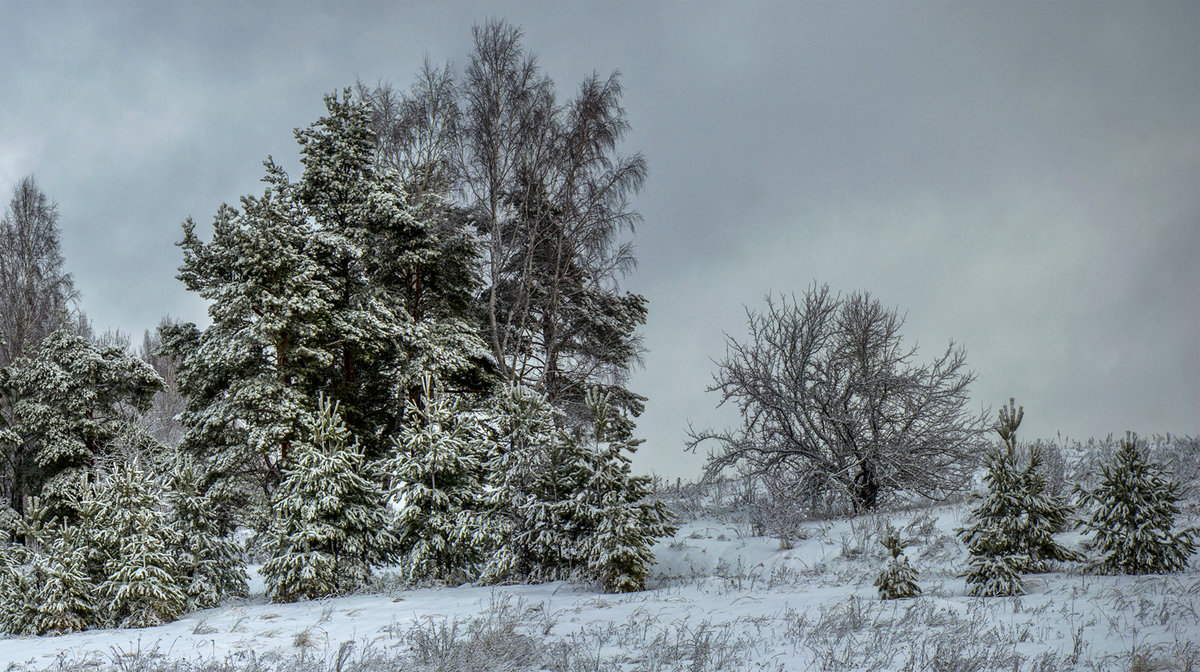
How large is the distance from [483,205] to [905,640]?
1428 centimetres

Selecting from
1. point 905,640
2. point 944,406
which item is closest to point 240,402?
point 905,640

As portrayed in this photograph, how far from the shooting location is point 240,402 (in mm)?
13664

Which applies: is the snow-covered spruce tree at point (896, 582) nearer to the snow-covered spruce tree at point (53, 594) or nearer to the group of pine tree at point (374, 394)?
the group of pine tree at point (374, 394)

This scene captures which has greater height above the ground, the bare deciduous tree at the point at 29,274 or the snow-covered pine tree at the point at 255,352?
the bare deciduous tree at the point at 29,274

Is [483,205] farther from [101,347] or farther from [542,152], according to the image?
[101,347]

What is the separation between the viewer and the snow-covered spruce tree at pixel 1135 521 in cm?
763

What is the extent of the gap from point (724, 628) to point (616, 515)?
2.80 metres

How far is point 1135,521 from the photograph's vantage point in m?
7.77

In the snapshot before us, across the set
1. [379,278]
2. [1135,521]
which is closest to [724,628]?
[1135,521]

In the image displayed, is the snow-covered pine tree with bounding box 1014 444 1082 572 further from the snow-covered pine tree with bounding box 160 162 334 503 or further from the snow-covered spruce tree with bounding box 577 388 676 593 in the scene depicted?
the snow-covered pine tree with bounding box 160 162 334 503

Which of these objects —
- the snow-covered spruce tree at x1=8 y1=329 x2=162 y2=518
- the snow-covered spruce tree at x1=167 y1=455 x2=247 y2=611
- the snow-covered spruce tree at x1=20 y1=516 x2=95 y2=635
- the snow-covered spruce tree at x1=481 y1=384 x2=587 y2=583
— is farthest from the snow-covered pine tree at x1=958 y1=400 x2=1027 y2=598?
the snow-covered spruce tree at x1=8 y1=329 x2=162 y2=518

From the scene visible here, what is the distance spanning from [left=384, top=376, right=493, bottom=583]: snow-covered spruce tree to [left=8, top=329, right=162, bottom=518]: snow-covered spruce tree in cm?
1099

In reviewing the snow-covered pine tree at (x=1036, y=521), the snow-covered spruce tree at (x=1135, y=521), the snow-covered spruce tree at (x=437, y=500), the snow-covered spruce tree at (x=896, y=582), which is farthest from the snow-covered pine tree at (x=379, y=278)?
the snow-covered spruce tree at (x=1135, y=521)

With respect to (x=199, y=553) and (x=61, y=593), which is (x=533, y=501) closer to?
(x=199, y=553)
